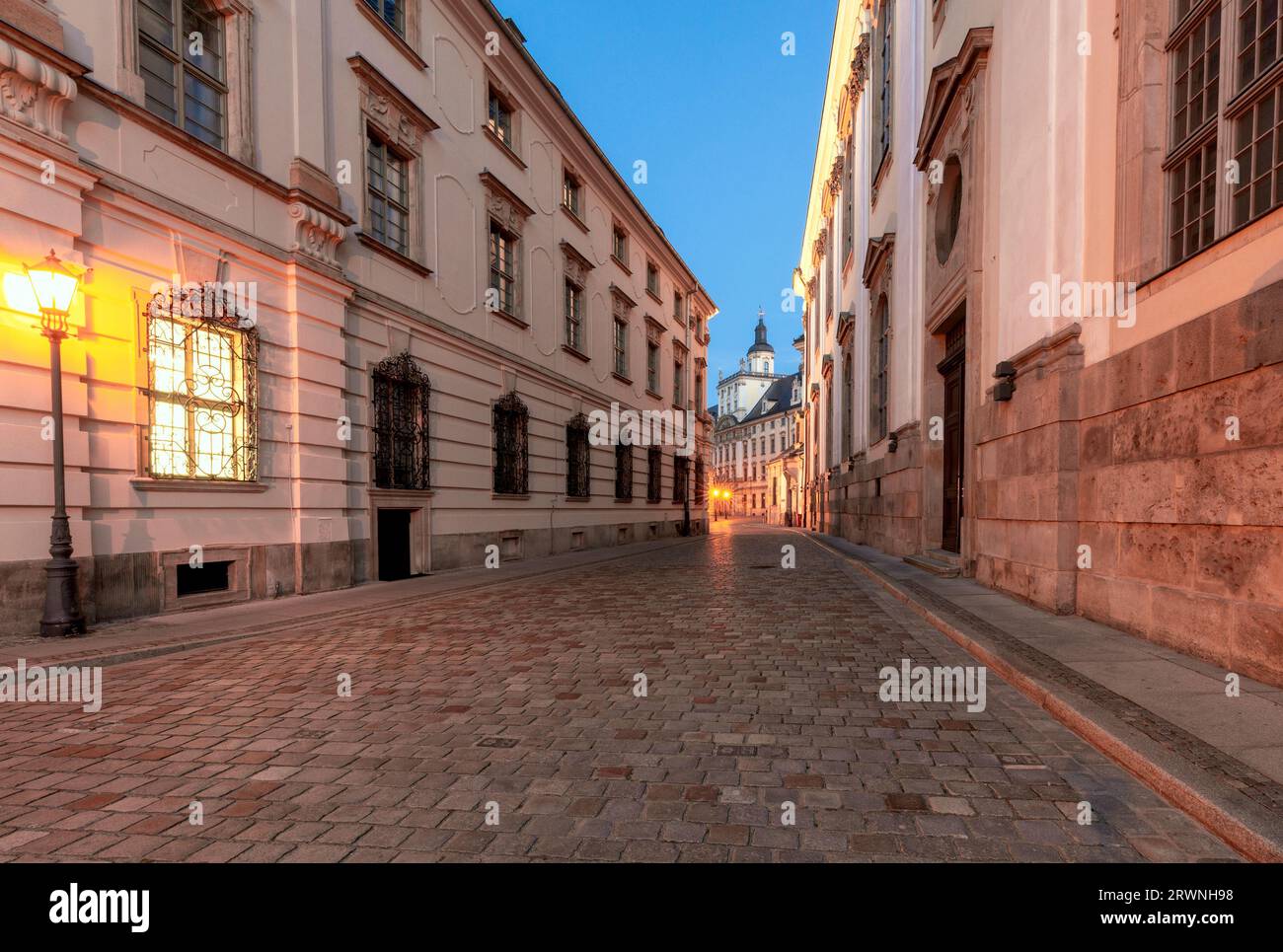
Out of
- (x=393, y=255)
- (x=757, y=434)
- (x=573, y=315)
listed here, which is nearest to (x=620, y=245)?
(x=573, y=315)

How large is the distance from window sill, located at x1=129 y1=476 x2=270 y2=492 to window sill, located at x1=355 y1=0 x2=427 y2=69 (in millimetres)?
9082

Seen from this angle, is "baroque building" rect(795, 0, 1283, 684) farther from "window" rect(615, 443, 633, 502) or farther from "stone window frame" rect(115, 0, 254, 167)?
"window" rect(615, 443, 633, 502)

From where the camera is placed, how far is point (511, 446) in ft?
54.5

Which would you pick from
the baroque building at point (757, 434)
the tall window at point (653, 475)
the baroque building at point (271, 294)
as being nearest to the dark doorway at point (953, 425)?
the baroque building at point (271, 294)

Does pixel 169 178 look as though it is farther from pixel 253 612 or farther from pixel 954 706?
pixel 954 706

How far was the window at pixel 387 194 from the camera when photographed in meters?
12.2

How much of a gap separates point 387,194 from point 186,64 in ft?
12.9

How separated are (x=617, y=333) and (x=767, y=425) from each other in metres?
71.4

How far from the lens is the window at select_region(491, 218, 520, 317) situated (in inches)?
638

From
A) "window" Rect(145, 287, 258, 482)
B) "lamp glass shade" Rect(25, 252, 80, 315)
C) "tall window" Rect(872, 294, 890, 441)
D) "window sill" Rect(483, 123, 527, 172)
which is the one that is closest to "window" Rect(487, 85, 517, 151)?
"window sill" Rect(483, 123, 527, 172)

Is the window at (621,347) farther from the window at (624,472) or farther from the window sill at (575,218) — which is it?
the window sill at (575,218)

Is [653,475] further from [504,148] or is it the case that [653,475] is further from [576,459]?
[504,148]

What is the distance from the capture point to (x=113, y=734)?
4.18m
